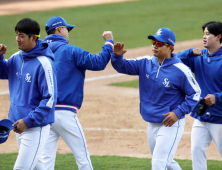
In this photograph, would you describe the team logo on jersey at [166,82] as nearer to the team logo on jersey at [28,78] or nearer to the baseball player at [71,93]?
the baseball player at [71,93]

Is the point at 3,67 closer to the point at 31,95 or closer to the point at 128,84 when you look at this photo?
the point at 31,95

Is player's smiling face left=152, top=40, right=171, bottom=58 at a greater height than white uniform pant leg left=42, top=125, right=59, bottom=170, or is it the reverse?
player's smiling face left=152, top=40, right=171, bottom=58

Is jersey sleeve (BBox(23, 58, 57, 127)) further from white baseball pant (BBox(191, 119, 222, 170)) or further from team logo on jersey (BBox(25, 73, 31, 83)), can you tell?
white baseball pant (BBox(191, 119, 222, 170))

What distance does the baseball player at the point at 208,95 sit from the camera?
485 centimetres

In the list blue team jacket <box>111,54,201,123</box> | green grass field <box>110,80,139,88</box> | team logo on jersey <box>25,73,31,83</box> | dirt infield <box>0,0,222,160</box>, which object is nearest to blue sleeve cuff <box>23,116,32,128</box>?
team logo on jersey <box>25,73,31,83</box>

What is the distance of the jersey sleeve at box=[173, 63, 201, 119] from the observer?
442cm

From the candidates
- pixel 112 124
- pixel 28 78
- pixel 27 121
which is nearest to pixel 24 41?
pixel 28 78

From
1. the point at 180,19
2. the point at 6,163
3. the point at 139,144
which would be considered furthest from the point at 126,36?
the point at 6,163

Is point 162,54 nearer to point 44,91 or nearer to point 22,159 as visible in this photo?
point 44,91

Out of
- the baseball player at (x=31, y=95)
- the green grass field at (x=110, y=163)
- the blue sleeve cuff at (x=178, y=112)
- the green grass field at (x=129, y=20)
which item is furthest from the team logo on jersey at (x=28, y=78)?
the green grass field at (x=129, y=20)

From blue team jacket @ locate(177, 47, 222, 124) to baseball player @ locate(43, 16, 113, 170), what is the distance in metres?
1.19

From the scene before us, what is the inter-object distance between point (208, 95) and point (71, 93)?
164 cm

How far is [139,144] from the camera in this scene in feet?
25.4

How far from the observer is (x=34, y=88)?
4.00 meters
